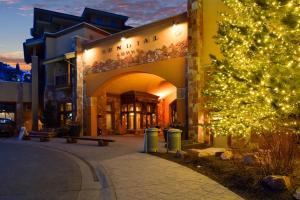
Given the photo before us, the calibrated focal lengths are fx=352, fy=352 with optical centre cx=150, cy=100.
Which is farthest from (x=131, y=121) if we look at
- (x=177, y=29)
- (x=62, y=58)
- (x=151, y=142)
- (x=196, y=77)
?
(x=151, y=142)

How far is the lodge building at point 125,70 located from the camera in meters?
18.2

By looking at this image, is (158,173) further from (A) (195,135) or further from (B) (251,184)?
(A) (195,135)

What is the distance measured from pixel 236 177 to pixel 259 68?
9.59 ft

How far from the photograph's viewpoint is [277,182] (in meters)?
7.24

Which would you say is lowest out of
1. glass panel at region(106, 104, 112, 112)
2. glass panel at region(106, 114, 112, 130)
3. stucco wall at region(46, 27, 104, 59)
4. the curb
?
the curb

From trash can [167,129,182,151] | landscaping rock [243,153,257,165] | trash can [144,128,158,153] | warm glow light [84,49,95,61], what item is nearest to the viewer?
landscaping rock [243,153,257,165]

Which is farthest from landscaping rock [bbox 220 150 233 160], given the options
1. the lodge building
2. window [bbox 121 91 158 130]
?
window [bbox 121 91 158 130]

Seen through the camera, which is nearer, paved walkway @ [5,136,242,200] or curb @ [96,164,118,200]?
paved walkway @ [5,136,242,200]

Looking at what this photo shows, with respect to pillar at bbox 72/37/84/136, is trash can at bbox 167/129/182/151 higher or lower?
lower

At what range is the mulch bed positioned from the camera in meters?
7.13

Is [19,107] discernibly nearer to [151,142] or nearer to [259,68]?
[151,142]

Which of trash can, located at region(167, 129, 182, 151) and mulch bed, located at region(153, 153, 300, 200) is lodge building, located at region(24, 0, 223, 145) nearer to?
trash can, located at region(167, 129, 182, 151)

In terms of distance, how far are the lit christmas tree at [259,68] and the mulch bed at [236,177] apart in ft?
4.22

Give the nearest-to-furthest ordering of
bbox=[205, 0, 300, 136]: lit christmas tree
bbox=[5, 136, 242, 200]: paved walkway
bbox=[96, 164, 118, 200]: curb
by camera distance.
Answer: bbox=[5, 136, 242, 200]: paved walkway
bbox=[96, 164, 118, 200]: curb
bbox=[205, 0, 300, 136]: lit christmas tree
